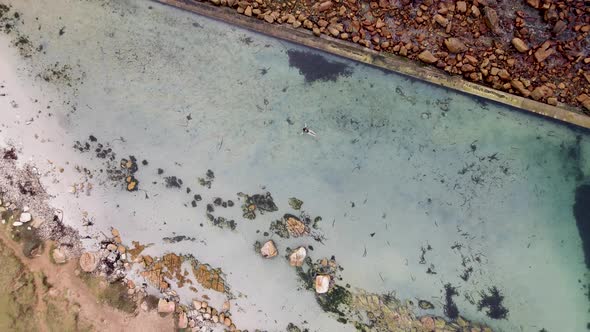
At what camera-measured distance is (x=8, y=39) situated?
10.8 ft

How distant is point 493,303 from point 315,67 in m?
2.46

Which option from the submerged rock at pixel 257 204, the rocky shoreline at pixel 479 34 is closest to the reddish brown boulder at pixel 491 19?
the rocky shoreline at pixel 479 34

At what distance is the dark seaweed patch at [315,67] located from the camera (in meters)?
3.18

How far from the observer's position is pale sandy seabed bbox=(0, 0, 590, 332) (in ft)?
10.4

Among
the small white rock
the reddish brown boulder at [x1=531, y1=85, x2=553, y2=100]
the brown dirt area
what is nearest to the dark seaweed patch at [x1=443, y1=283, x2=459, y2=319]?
the reddish brown boulder at [x1=531, y1=85, x2=553, y2=100]

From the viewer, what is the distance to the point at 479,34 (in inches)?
121

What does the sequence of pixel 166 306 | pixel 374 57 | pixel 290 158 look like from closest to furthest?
pixel 374 57 < pixel 290 158 < pixel 166 306

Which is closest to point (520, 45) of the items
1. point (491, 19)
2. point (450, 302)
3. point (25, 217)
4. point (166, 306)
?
point (491, 19)

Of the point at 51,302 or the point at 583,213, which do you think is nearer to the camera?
the point at 583,213

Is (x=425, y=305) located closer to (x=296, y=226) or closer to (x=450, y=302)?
(x=450, y=302)

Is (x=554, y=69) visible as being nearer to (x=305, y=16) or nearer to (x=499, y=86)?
(x=499, y=86)

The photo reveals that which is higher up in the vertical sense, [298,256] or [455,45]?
[455,45]

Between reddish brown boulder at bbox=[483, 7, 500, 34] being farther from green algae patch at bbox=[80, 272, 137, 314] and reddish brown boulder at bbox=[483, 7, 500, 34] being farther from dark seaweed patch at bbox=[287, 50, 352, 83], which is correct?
green algae patch at bbox=[80, 272, 137, 314]

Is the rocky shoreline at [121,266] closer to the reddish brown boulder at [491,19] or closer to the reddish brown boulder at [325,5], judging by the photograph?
the reddish brown boulder at [325,5]
